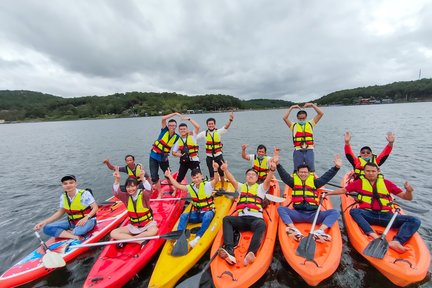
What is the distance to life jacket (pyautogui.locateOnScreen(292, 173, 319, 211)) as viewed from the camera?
5391 mm

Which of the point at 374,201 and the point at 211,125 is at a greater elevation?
the point at 211,125

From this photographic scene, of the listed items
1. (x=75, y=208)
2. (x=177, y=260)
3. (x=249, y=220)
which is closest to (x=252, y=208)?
(x=249, y=220)

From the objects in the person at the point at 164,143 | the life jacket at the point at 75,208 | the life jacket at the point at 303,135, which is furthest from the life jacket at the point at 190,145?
the life jacket at the point at 303,135

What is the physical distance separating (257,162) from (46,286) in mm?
6027

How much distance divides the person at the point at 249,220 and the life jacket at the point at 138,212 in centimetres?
178

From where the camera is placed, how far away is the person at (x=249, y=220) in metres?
4.23

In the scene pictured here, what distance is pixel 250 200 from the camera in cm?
522

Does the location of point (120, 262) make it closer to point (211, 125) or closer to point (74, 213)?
point (74, 213)

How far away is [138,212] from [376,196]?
526 cm

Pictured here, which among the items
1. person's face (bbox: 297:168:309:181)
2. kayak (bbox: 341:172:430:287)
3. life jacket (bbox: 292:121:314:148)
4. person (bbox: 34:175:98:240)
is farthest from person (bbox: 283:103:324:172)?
person (bbox: 34:175:98:240)

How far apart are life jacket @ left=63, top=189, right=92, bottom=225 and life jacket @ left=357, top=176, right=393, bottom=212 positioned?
6432 mm

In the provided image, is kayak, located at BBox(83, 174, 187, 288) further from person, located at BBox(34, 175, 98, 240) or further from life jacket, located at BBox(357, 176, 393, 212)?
life jacket, located at BBox(357, 176, 393, 212)

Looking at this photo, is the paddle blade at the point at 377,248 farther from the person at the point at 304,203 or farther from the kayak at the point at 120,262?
the kayak at the point at 120,262

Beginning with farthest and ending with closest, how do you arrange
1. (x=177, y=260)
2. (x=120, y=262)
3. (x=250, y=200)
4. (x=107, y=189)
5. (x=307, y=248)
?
(x=107, y=189), (x=250, y=200), (x=120, y=262), (x=177, y=260), (x=307, y=248)
